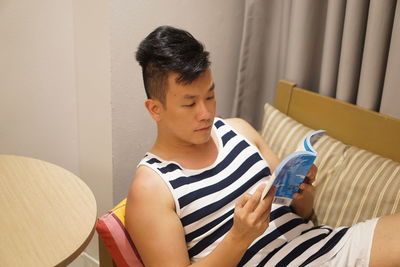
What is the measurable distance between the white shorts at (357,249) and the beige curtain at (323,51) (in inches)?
18.2

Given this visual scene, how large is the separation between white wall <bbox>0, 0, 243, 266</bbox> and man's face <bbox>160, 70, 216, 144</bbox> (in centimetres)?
46

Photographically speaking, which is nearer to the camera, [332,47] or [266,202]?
[266,202]

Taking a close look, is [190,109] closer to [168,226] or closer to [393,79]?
[168,226]

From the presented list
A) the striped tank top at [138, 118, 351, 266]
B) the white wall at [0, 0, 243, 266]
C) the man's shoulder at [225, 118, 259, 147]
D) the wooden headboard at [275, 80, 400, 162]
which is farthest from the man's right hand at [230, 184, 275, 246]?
the white wall at [0, 0, 243, 266]

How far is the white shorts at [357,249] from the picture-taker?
1.28 metres

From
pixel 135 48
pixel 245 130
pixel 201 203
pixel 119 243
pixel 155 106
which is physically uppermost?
pixel 135 48

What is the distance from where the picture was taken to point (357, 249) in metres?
1.30

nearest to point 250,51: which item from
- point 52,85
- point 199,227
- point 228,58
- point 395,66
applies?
point 228,58

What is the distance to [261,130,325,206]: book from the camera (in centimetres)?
109

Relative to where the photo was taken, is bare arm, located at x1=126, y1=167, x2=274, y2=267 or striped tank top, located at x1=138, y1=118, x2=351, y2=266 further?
striped tank top, located at x1=138, y1=118, x2=351, y2=266

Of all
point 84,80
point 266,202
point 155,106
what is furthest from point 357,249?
point 84,80

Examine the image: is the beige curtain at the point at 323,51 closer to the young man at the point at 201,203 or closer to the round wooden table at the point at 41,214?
the young man at the point at 201,203

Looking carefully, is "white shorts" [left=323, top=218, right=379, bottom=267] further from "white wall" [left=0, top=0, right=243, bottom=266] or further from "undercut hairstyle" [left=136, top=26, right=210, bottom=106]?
"white wall" [left=0, top=0, right=243, bottom=266]

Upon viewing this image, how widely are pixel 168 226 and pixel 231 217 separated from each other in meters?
0.22
